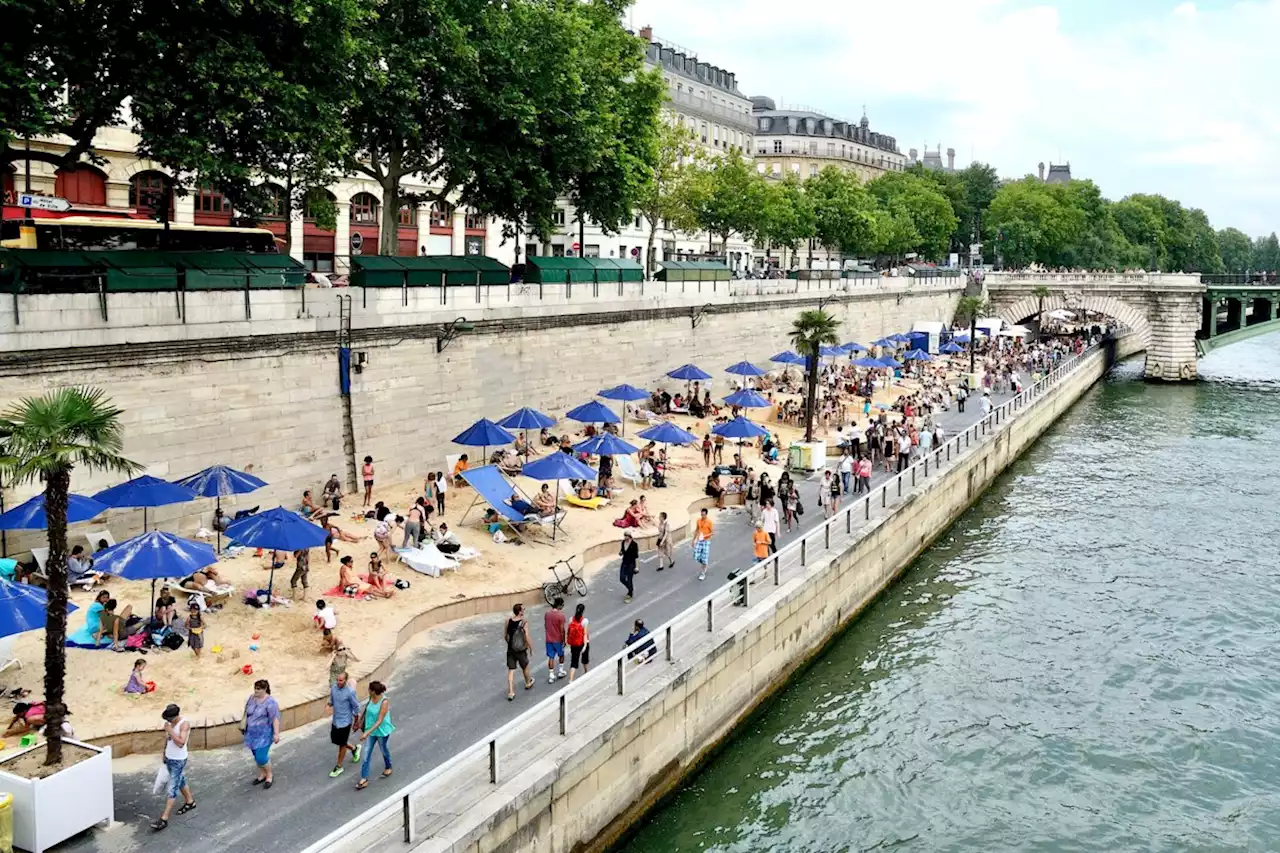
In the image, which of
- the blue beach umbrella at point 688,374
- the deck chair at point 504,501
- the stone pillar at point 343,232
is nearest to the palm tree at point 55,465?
the deck chair at point 504,501

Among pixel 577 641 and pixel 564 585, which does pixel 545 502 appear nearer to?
pixel 564 585

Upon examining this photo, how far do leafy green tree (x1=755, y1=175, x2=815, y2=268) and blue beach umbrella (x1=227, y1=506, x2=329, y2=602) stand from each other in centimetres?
5489

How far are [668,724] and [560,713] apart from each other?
2674mm

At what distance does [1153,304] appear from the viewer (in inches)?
3044

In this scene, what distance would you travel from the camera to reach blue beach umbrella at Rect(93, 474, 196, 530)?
64.7ft

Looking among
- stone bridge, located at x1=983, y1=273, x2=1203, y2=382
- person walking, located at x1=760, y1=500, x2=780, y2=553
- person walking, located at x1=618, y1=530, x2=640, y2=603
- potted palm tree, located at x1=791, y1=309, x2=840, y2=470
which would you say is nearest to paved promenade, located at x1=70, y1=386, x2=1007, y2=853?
person walking, located at x1=618, y1=530, x2=640, y2=603

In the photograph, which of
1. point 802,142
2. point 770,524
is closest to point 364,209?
point 770,524

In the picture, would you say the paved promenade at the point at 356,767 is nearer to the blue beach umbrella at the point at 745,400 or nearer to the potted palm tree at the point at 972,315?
the blue beach umbrella at the point at 745,400

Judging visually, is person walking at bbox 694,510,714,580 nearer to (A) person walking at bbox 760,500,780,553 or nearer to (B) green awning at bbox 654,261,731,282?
(A) person walking at bbox 760,500,780,553

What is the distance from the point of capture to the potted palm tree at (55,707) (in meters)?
11.5

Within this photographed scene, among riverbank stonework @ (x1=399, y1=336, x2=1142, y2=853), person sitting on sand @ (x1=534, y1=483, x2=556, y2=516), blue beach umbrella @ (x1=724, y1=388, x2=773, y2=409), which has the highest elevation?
blue beach umbrella @ (x1=724, y1=388, x2=773, y2=409)

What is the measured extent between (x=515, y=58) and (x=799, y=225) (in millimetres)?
51406

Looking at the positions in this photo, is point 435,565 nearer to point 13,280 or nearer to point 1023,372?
point 13,280

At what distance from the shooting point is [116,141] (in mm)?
38594
